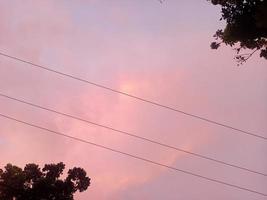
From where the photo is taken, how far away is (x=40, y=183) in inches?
1382

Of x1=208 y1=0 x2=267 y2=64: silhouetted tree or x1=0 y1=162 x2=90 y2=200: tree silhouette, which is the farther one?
x1=0 y1=162 x2=90 y2=200: tree silhouette

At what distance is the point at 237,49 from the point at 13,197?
69.7 feet

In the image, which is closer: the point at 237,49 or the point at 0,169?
the point at 237,49

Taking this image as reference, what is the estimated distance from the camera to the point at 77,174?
118ft

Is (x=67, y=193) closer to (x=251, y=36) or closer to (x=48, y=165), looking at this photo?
(x=48, y=165)

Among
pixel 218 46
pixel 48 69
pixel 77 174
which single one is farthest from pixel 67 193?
pixel 218 46

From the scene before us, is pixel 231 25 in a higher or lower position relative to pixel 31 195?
higher

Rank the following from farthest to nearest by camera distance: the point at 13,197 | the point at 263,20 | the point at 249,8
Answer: the point at 13,197 → the point at 249,8 → the point at 263,20

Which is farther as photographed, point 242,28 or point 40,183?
point 40,183

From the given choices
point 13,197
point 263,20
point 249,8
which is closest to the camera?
point 263,20

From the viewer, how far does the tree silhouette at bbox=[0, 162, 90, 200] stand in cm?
3450

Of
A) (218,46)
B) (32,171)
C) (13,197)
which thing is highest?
(218,46)

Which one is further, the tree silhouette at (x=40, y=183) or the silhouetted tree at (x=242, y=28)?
the tree silhouette at (x=40, y=183)

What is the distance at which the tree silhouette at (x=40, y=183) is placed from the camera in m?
34.5
